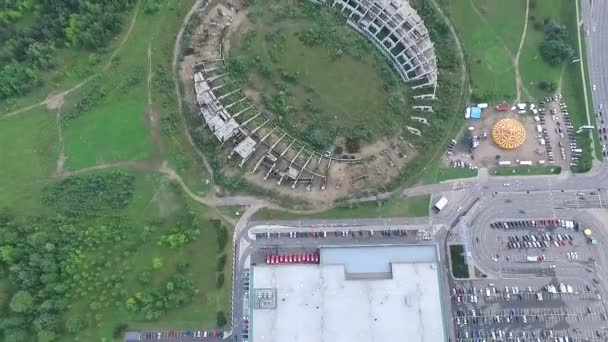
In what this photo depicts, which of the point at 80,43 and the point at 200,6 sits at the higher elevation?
the point at 200,6

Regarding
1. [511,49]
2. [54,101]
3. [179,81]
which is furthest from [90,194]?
[511,49]

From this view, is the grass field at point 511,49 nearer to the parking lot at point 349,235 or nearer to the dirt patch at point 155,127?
the parking lot at point 349,235

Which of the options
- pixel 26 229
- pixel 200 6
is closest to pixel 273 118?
pixel 200 6

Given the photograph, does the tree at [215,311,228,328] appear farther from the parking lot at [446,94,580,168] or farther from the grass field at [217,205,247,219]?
the parking lot at [446,94,580,168]

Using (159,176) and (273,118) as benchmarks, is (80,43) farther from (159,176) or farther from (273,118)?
(273,118)

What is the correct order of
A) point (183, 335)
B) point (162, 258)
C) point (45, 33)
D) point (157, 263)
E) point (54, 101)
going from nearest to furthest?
point (183, 335)
point (157, 263)
point (162, 258)
point (54, 101)
point (45, 33)

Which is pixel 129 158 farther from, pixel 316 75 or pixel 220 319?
pixel 316 75
